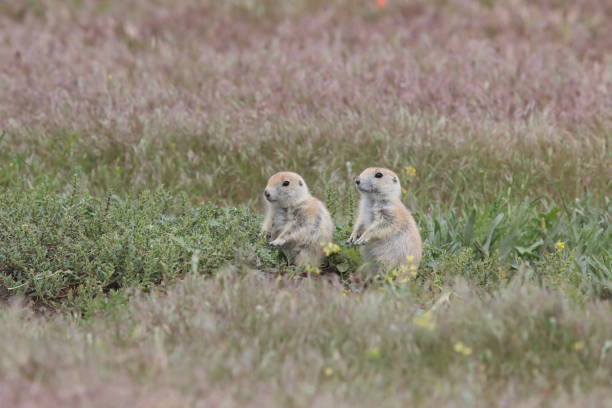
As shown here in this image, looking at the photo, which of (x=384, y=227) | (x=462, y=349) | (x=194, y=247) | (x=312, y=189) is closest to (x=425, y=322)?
(x=462, y=349)

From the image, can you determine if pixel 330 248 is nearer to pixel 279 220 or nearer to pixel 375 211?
pixel 375 211

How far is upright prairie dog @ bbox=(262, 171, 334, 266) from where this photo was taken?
6.93 metres

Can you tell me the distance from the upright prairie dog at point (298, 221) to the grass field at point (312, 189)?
0.63ft

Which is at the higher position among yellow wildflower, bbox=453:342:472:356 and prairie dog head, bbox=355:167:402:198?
prairie dog head, bbox=355:167:402:198

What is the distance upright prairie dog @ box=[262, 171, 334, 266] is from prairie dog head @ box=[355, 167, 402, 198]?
388 millimetres

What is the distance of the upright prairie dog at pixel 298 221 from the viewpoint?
273 inches

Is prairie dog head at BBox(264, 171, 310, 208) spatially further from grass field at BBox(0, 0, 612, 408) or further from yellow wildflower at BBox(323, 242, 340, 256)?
yellow wildflower at BBox(323, 242, 340, 256)

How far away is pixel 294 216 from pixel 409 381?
2.63m

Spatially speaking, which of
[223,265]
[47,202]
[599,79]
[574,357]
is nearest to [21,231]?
[47,202]

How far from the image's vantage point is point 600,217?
27.2 feet

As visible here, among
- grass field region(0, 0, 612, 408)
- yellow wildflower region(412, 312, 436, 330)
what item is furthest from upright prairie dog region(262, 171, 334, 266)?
yellow wildflower region(412, 312, 436, 330)

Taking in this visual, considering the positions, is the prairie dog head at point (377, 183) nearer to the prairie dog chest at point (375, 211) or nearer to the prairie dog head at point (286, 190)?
the prairie dog chest at point (375, 211)

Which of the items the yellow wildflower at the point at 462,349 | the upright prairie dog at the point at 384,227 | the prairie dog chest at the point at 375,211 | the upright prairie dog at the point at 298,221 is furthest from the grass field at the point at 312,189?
the prairie dog chest at the point at 375,211

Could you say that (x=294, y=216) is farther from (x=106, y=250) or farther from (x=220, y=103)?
(x=220, y=103)
